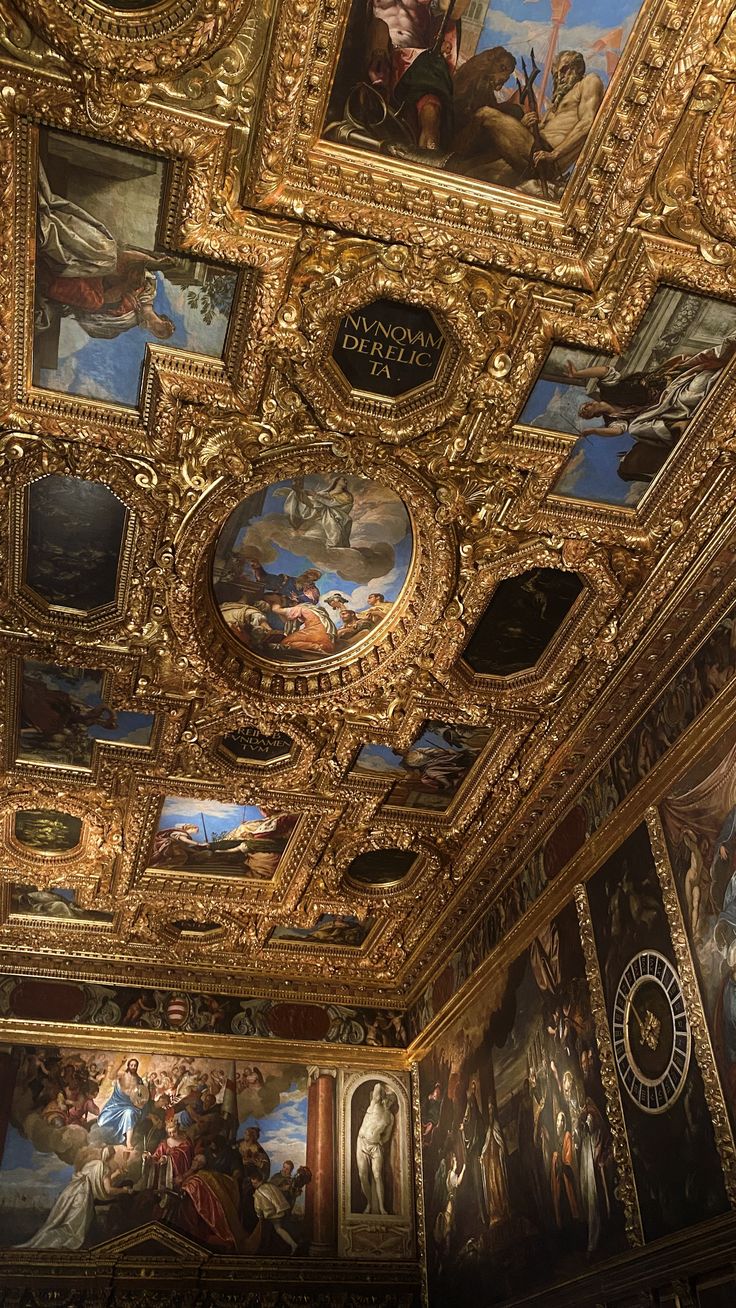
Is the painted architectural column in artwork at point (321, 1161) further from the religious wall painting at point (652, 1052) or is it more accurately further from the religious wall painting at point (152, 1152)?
the religious wall painting at point (652, 1052)

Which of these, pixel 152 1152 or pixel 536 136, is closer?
pixel 536 136

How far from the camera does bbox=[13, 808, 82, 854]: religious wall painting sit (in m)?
13.3

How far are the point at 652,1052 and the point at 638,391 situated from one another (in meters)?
6.31

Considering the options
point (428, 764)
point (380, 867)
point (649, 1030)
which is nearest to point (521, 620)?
point (428, 764)

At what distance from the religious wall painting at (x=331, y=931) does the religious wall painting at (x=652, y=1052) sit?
5.91m

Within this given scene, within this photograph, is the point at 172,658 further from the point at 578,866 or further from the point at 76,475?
the point at 578,866

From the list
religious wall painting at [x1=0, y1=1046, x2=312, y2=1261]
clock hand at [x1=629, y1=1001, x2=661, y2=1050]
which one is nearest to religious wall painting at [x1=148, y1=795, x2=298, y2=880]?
→ religious wall painting at [x1=0, y1=1046, x2=312, y2=1261]

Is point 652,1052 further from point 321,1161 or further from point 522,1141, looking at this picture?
point 321,1161

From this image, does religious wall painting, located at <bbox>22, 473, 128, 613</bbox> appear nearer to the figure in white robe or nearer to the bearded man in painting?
the bearded man in painting

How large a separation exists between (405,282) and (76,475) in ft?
11.0

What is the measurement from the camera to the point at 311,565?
384 inches

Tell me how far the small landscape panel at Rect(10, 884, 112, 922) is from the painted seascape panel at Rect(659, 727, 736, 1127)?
9.70 m

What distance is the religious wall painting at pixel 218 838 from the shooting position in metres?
13.3

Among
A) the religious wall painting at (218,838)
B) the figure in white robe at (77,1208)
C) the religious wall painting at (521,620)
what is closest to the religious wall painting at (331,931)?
the religious wall painting at (218,838)
